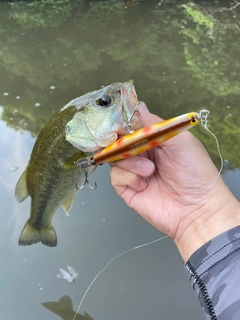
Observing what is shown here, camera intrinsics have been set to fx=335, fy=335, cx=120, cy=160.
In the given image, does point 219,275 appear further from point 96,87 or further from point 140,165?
point 96,87

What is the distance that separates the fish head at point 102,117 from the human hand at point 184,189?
0.16m

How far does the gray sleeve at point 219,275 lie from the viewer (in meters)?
1.05

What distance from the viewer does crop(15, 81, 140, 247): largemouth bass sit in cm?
130

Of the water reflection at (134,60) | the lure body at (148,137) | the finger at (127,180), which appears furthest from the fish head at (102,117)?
the water reflection at (134,60)

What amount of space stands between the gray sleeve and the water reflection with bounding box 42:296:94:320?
1.06m

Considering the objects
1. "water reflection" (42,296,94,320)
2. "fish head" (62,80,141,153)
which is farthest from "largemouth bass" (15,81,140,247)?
"water reflection" (42,296,94,320)

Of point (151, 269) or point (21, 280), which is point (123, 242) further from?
point (21, 280)

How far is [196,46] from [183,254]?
519cm

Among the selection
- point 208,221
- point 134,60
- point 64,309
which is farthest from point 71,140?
point 134,60

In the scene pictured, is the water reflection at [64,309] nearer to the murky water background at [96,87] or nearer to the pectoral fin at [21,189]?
the murky water background at [96,87]

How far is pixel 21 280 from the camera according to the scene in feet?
7.24

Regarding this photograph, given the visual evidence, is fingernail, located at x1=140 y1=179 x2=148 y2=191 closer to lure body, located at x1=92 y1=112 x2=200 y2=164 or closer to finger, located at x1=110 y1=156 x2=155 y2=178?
finger, located at x1=110 y1=156 x2=155 y2=178

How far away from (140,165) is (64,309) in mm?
1211

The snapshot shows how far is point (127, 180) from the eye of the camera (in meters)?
1.53
